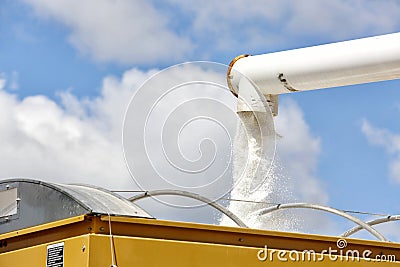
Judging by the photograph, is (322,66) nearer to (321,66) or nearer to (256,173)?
(321,66)

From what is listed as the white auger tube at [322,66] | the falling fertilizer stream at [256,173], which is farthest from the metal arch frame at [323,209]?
the white auger tube at [322,66]

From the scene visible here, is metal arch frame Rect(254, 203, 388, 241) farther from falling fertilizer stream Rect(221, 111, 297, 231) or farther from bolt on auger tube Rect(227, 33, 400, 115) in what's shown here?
bolt on auger tube Rect(227, 33, 400, 115)

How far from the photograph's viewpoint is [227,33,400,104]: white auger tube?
32.3 ft

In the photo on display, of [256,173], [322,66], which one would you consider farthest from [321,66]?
[256,173]

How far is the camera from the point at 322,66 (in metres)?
10.3

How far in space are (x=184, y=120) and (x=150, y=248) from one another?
2869mm

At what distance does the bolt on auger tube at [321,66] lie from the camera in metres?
9.86

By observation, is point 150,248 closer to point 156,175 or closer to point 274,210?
point 156,175

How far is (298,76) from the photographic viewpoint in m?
10.5

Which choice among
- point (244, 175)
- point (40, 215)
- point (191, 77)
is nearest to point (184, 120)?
point (191, 77)

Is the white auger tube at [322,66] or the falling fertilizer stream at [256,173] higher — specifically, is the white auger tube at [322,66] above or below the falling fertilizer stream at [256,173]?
above

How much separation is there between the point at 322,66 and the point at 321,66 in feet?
0.04

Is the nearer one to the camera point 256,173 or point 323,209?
point 323,209

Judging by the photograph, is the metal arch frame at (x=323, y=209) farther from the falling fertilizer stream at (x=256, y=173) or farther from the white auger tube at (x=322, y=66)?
the white auger tube at (x=322, y=66)
